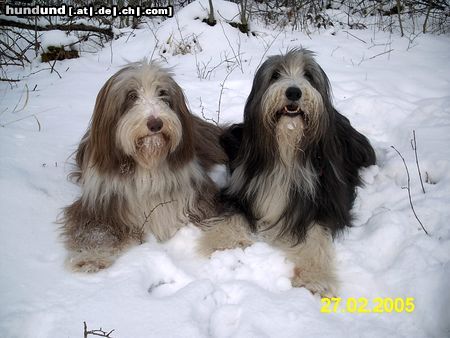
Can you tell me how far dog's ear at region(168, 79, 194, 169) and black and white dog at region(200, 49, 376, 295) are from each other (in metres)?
0.41

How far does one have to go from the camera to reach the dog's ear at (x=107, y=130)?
256cm

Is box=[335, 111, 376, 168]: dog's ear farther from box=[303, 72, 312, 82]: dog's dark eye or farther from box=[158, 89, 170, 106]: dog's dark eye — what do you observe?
box=[158, 89, 170, 106]: dog's dark eye

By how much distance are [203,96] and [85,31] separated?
3.64 metres

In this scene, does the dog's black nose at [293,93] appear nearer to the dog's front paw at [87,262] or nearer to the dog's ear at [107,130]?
the dog's ear at [107,130]

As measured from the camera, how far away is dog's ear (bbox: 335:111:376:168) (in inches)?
134

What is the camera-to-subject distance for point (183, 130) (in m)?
2.78

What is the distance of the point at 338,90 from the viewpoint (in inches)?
201

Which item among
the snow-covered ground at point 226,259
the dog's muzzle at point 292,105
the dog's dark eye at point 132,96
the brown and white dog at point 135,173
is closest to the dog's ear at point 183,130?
the brown and white dog at point 135,173

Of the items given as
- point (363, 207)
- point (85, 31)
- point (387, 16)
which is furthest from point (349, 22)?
point (363, 207)

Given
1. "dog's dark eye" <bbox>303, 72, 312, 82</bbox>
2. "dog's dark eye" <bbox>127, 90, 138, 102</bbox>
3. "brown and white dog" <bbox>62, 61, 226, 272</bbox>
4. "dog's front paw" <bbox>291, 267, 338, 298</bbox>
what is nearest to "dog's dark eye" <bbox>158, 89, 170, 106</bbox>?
"brown and white dog" <bbox>62, 61, 226, 272</bbox>

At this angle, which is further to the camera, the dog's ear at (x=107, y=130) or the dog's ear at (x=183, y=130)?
the dog's ear at (x=183, y=130)

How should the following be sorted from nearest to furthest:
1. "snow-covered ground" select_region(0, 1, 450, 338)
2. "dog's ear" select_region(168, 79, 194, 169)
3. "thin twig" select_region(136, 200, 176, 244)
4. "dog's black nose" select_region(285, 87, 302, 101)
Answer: "snow-covered ground" select_region(0, 1, 450, 338)
"dog's black nose" select_region(285, 87, 302, 101)
"dog's ear" select_region(168, 79, 194, 169)
"thin twig" select_region(136, 200, 176, 244)

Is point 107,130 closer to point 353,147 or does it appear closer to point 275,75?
point 275,75

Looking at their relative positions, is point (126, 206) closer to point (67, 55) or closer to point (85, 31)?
point (67, 55)
